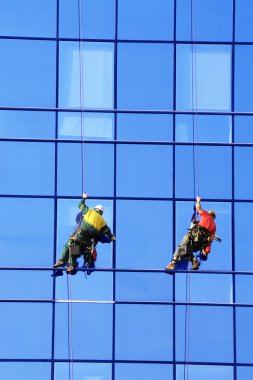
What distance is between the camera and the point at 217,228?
35094mm

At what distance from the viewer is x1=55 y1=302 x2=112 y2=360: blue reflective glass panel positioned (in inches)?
1350

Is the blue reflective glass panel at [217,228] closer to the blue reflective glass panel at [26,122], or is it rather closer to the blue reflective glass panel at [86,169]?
the blue reflective glass panel at [86,169]

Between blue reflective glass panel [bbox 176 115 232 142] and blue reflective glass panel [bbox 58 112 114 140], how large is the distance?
4.86 ft

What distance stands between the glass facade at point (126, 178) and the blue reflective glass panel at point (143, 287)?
21mm

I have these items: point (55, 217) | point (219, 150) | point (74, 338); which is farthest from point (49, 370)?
point (219, 150)

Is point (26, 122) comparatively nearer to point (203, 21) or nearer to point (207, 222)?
point (203, 21)

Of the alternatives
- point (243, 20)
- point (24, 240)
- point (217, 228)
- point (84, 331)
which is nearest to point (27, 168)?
point (24, 240)

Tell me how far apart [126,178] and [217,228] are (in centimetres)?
221

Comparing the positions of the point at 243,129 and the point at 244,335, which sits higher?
the point at 243,129

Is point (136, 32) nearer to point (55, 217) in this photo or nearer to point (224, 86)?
point (224, 86)

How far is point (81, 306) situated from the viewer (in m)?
34.5

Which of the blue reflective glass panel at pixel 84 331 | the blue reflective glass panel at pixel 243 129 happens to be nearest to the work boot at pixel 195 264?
the blue reflective glass panel at pixel 84 331

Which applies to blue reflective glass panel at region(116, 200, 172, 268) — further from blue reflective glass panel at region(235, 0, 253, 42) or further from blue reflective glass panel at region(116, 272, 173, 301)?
blue reflective glass panel at region(235, 0, 253, 42)

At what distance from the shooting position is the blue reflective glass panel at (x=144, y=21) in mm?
35688
